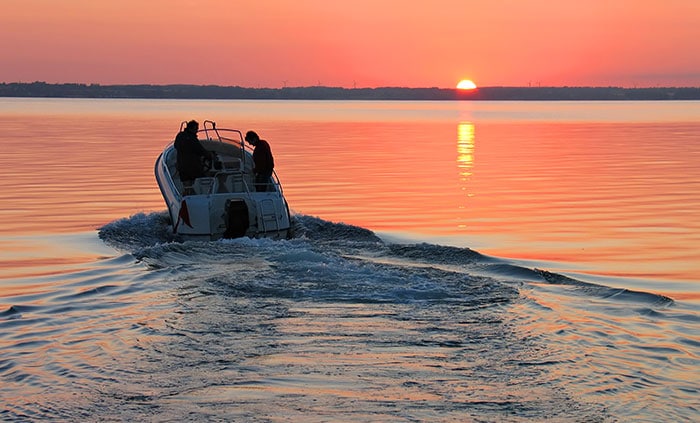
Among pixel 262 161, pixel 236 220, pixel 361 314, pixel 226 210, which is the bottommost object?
pixel 361 314

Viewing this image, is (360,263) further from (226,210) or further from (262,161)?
(262,161)

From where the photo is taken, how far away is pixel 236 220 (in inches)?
635

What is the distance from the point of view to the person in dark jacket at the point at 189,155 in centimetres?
1798

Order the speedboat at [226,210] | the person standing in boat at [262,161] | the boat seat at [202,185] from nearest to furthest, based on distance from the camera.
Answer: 1. the speedboat at [226,210]
2. the person standing in boat at [262,161]
3. the boat seat at [202,185]

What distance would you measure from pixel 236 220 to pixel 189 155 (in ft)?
8.42

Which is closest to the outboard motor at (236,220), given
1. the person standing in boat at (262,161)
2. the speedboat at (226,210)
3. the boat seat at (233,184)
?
the speedboat at (226,210)

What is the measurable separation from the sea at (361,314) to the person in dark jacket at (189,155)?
52.8 inches

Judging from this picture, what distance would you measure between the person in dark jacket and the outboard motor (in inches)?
82.4

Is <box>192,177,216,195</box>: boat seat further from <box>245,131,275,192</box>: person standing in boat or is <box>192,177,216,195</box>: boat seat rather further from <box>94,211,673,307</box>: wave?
<box>94,211,673,307</box>: wave

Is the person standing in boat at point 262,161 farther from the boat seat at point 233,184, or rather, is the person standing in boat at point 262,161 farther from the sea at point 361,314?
the sea at point 361,314

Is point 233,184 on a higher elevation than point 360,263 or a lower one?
higher

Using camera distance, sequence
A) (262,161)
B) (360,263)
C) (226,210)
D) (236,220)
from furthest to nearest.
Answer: (262,161)
(226,210)
(236,220)
(360,263)

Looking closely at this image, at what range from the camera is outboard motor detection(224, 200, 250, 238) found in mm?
16094

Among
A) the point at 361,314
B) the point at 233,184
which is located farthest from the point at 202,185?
the point at 361,314
